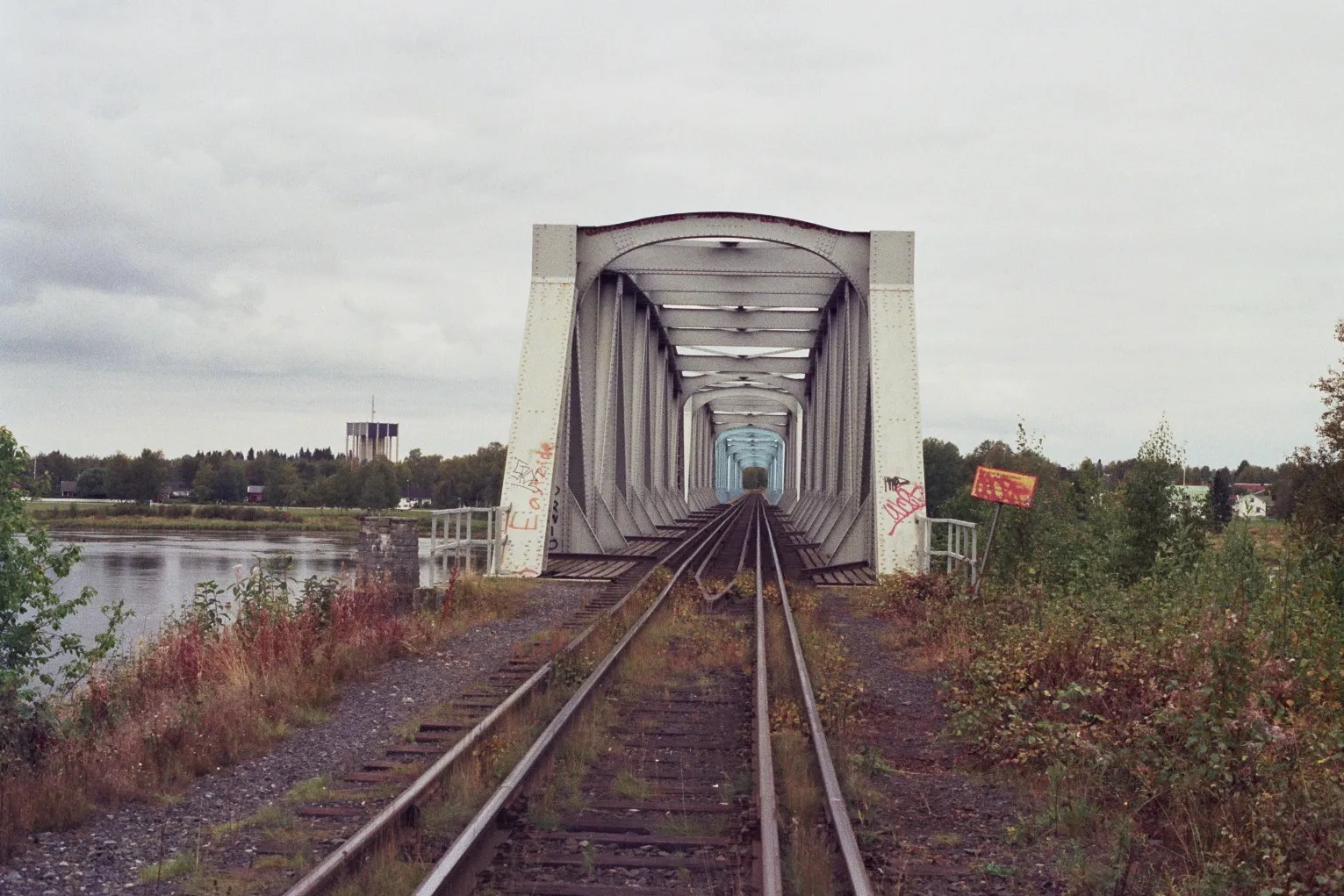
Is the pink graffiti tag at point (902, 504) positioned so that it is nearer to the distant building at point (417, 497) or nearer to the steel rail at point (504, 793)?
the steel rail at point (504, 793)

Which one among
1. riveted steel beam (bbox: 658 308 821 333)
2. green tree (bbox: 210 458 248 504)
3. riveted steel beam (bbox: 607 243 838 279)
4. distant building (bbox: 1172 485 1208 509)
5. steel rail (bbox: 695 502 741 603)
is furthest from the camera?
green tree (bbox: 210 458 248 504)

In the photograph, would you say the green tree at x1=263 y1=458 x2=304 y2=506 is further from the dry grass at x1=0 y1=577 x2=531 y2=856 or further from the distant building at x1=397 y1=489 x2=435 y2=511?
the dry grass at x1=0 y1=577 x2=531 y2=856

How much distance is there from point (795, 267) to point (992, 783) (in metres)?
16.0

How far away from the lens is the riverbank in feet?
186

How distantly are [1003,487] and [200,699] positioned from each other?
318 inches

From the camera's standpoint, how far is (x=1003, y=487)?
1209 centimetres

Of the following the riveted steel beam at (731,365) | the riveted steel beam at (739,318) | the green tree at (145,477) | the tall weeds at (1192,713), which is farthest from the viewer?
the green tree at (145,477)

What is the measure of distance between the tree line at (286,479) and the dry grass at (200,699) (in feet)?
167

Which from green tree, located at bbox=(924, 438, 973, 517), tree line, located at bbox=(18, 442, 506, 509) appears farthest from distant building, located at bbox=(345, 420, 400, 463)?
green tree, located at bbox=(924, 438, 973, 517)

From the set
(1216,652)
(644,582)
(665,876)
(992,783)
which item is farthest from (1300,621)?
(644,582)

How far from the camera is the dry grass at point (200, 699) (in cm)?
564

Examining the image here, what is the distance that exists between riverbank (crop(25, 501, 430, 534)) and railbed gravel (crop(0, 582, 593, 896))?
143ft

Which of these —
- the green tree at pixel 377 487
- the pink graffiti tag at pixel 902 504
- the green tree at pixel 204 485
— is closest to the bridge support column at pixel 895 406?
the pink graffiti tag at pixel 902 504

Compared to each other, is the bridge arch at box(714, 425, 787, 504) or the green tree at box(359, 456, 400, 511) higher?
the bridge arch at box(714, 425, 787, 504)
